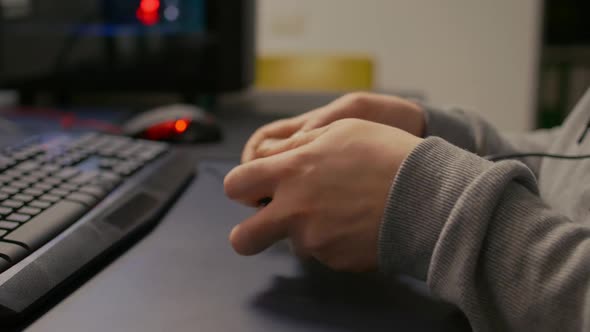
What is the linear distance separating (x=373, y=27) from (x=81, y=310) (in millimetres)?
2059

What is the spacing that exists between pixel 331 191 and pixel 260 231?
0.18 ft

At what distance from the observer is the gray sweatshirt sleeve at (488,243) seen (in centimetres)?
32

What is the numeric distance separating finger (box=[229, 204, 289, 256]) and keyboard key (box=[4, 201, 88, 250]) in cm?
11

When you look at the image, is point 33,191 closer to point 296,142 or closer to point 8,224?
point 8,224

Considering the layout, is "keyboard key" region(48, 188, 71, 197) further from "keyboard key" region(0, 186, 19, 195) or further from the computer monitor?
the computer monitor

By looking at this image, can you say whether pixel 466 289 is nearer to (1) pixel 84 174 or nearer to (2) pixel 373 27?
(1) pixel 84 174

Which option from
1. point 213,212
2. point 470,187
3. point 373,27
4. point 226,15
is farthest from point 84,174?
point 373,27

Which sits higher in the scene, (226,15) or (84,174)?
(226,15)

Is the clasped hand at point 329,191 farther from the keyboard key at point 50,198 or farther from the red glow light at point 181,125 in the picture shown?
the red glow light at point 181,125

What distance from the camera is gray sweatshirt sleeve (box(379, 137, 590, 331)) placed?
323 millimetres

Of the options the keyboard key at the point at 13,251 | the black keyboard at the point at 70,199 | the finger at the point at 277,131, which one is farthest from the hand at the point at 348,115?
the keyboard key at the point at 13,251

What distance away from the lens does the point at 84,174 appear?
0.52 meters

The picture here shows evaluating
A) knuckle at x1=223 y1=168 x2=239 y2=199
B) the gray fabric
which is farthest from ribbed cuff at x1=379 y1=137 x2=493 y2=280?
knuckle at x1=223 y1=168 x2=239 y2=199

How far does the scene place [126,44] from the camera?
3.64ft
